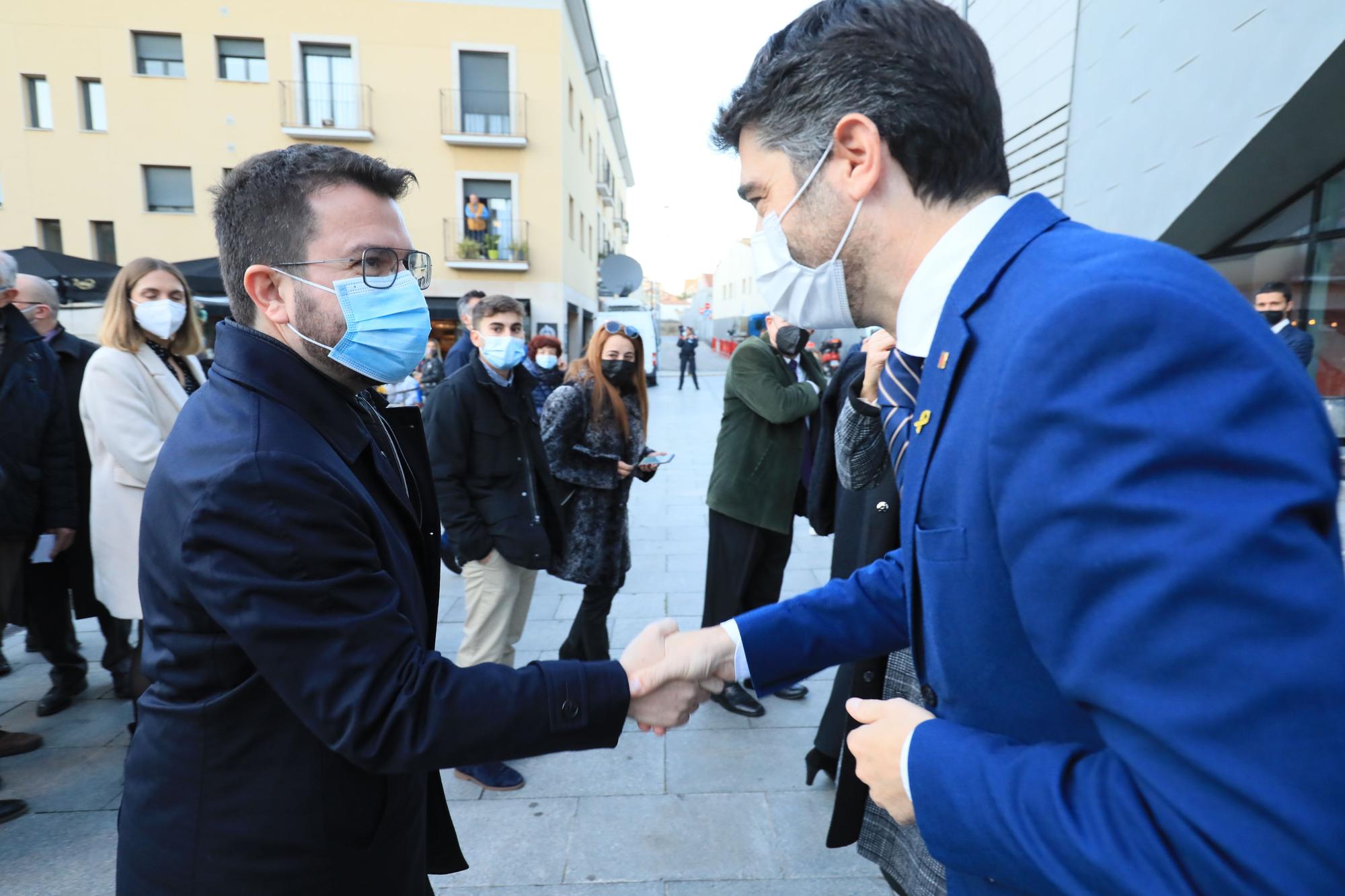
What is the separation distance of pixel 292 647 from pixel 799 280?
3.62 ft

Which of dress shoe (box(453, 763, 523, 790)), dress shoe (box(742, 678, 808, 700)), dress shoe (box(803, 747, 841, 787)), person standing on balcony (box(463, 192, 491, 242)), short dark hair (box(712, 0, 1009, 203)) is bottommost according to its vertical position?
dress shoe (box(453, 763, 523, 790))

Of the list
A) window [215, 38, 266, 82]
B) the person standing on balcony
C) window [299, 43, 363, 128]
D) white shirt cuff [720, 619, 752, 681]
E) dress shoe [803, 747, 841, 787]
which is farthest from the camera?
the person standing on balcony

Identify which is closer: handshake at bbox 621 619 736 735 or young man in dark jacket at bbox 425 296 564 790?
handshake at bbox 621 619 736 735

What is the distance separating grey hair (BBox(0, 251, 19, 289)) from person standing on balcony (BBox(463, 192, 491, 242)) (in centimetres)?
1865

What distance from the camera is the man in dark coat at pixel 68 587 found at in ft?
13.2

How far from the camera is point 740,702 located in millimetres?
4012

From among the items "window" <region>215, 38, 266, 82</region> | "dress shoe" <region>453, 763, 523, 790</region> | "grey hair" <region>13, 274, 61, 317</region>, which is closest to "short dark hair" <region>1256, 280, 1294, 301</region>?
"dress shoe" <region>453, 763, 523, 790</region>

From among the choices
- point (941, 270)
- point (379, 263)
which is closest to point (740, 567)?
point (379, 263)

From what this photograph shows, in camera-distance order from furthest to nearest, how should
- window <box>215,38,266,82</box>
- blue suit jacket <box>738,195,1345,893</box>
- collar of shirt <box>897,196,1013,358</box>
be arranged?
window <box>215,38,266,82</box>
collar of shirt <box>897,196,1013,358</box>
blue suit jacket <box>738,195,1345,893</box>

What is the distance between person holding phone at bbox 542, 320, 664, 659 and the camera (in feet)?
13.5

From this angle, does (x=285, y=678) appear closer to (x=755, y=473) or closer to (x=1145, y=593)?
(x=1145, y=593)

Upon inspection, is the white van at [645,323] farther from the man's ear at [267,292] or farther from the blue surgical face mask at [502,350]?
the man's ear at [267,292]

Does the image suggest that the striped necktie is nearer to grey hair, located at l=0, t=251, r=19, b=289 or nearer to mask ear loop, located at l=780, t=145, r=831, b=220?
mask ear loop, located at l=780, t=145, r=831, b=220

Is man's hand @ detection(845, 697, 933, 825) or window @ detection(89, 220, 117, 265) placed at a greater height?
window @ detection(89, 220, 117, 265)
